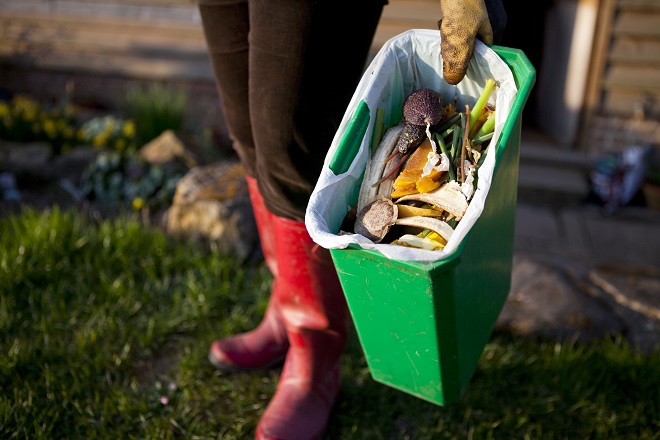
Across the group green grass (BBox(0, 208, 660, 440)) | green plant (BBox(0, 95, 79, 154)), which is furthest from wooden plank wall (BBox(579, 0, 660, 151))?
green plant (BBox(0, 95, 79, 154))

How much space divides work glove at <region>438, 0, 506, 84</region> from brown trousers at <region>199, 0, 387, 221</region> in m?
0.22

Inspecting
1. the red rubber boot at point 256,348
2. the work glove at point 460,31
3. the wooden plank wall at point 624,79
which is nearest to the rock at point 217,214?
the red rubber boot at point 256,348

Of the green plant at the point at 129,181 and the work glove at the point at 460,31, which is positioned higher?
the work glove at the point at 460,31

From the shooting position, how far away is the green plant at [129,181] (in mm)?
3459

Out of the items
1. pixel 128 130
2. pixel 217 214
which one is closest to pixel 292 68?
pixel 217 214

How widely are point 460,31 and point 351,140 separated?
12.8 inches

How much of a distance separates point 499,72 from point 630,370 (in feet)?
4.43

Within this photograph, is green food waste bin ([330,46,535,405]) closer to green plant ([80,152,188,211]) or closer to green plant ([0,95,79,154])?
green plant ([80,152,188,211])

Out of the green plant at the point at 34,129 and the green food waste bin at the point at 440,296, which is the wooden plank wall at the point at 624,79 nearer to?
the green food waste bin at the point at 440,296

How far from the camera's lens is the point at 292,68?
1.49m

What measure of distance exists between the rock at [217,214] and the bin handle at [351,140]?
154cm

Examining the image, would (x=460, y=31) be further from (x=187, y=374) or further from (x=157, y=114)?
(x=157, y=114)

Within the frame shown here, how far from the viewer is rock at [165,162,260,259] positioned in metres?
2.88

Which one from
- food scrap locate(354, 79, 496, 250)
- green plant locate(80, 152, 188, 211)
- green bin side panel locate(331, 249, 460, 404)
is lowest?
green plant locate(80, 152, 188, 211)
